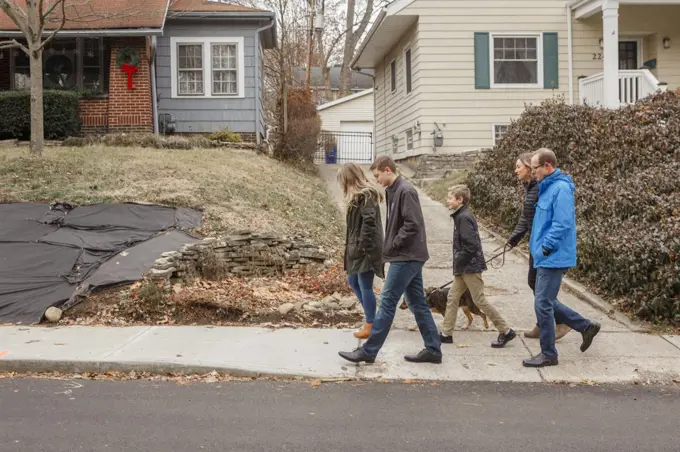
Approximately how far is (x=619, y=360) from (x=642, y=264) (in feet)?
5.29

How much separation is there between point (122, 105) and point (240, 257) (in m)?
11.3

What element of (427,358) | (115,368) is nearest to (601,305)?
(427,358)

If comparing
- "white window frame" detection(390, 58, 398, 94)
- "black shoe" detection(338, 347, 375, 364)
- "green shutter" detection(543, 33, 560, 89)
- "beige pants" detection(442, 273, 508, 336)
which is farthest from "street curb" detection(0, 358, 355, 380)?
"white window frame" detection(390, 58, 398, 94)

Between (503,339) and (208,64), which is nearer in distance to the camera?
(503,339)

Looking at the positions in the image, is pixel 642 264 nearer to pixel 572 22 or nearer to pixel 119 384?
pixel 119 384

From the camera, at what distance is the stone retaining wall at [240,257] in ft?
28.7

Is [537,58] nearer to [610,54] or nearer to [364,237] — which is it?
[610,54]

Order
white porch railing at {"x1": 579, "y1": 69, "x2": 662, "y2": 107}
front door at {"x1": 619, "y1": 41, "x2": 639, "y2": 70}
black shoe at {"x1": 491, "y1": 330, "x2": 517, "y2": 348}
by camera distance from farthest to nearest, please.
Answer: front door at {"x1": 619, "y1": 41, "x2": 639, "y2": 70}, white porch railing at {"x1": 579, "y1": 69, "x2": 662, "y2": 107}, black shoe at {"x1": 491, "y1": 330, "x2": 517, "y2": 348}

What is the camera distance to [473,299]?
6922 millimetres

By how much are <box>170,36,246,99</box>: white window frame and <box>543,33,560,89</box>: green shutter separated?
8.25 meters

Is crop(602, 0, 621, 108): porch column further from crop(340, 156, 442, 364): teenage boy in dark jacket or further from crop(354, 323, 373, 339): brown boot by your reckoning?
crop(340, 156, 442, 364): teenage boy in dark jacket

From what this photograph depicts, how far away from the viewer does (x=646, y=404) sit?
5.38 metres

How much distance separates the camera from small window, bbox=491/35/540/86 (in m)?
19.4

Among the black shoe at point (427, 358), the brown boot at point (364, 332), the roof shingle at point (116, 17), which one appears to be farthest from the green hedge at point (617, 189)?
the roof shingle at point (116, 17)
